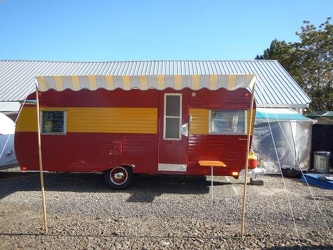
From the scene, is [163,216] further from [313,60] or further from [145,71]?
[313,60]

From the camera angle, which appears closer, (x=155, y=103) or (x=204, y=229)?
(x=204, y=229)

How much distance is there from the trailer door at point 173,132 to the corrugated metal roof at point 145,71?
7638 mm

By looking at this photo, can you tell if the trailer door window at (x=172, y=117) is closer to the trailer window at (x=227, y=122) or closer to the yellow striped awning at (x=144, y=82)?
the trailer window at (x=227, y=122)

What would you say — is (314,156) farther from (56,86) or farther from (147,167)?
(56,86)

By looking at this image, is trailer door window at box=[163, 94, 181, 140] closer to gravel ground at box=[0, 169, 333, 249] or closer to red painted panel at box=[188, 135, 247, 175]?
red painted panel at box=[188, 135, 247, 175]

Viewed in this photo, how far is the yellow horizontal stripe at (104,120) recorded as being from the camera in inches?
318

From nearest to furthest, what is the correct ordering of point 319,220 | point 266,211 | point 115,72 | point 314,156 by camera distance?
1. point 319,220
2. point 266,211
3. point 314,156
4. point 115,72

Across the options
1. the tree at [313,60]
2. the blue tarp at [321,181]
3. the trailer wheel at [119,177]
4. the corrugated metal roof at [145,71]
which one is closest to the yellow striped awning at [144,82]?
the trailer wheel at [119,177]

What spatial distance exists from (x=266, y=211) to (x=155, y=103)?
356 cm

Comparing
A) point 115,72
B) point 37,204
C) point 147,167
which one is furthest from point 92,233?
point 115,72

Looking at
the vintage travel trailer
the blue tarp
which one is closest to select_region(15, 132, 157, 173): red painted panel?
the vintage travel trailer

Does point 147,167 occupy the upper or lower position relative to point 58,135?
lower

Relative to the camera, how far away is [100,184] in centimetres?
916

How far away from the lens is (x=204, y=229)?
5.33 m
